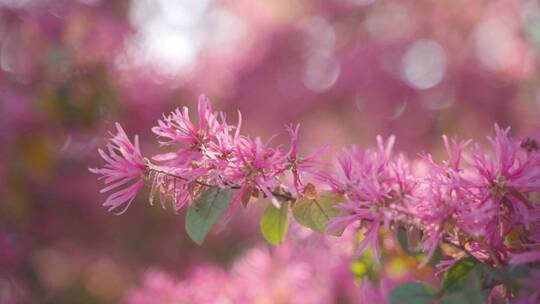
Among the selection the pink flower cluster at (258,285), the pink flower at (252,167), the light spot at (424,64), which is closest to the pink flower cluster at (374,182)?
the pink flower at (252,167)

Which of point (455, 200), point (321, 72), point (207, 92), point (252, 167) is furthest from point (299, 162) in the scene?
point (321, 72)

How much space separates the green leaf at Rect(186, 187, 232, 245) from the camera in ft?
1.98

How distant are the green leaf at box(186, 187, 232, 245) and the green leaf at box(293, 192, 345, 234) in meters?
0.09

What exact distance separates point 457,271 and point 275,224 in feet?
0.67

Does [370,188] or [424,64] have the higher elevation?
[424,64]

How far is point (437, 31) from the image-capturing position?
8.48 feet

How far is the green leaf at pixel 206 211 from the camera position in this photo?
1.98 ft

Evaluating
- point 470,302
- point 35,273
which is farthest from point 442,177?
point 35,273

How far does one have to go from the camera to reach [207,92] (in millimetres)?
2191

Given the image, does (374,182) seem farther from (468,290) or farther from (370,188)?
(468,290)

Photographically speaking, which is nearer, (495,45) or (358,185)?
(358,185)

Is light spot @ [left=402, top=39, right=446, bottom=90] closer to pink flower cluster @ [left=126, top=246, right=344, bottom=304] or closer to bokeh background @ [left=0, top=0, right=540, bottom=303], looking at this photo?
bokeh background @ [left=0, top=0, right=540, bottom=303]

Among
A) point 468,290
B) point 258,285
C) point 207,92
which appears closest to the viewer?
point 468,290

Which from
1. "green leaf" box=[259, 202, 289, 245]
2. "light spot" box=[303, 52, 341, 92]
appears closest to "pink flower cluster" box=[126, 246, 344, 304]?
"green leaf" box=[259, 202, 289, 245]
